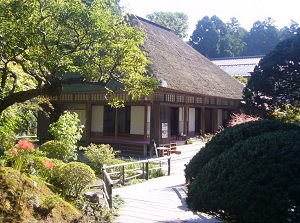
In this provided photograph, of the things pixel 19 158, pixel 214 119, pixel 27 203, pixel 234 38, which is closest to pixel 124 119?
pixel 214 119

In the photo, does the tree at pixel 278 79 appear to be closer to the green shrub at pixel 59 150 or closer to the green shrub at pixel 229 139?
the green shrub at pixel 229 139

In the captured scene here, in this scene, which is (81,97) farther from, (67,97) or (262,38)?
(262,38)

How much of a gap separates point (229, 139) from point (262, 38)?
52682 millimetres

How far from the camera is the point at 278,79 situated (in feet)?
23.1

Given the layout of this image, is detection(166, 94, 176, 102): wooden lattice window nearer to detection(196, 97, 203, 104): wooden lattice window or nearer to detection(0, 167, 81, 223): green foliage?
detection(196, 97, 203, 104): wooden lattice window

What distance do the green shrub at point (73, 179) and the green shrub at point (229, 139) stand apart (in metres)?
1.99

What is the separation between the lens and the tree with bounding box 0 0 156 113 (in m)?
6.02

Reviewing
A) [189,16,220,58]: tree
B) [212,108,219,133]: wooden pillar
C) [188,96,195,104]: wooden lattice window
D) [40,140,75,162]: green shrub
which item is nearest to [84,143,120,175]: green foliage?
[40,140,75,162]: green shrub

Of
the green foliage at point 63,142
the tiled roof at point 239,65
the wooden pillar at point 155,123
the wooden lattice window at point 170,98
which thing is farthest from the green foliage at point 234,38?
the green foliage at point 63,142

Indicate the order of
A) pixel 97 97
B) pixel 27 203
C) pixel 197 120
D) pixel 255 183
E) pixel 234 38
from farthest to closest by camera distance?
pixel 234 38, pixel 197 120, pixel 97 97, pixel 27 203, pixel 255 183

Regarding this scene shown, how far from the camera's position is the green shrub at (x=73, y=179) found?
6273 mm

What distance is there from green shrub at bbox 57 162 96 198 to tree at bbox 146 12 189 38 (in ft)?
160

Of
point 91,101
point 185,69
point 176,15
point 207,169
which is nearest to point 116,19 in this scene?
point 207,169

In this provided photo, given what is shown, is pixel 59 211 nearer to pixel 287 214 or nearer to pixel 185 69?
pixel 287 214
